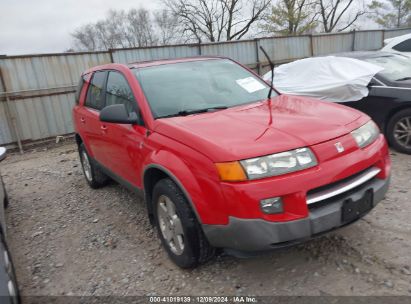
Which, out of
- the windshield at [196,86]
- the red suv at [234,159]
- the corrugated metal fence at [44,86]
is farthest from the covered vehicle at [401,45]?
the red suv at [234,159]

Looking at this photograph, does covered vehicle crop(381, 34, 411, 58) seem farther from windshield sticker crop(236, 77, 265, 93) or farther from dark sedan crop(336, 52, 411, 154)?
windshield sticker crop(236, 77, 265, 93)

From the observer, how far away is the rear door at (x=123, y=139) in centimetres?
314

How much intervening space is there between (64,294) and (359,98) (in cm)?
472

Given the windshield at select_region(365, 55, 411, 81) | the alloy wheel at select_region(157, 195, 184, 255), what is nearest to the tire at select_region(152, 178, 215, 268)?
the alloy wheel at select_region(157, 195, 184, 255)

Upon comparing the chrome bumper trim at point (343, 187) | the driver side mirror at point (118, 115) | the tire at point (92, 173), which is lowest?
the tire at point (92, 173)

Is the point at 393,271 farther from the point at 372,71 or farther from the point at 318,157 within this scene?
the point at 372,71

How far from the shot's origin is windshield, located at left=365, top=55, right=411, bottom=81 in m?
5.40

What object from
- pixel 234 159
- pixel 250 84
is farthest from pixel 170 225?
pixel 250 84

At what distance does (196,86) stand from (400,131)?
11.1 ft

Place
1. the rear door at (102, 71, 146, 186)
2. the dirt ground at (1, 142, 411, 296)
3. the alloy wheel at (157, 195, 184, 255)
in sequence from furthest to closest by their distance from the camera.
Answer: the rear door at (102, 71, 146, 186) < the alloy wheel at (157, 195, 184, 255) < the dirt ground at (1, 142, 411, 296)

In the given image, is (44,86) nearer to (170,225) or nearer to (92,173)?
(92,173)

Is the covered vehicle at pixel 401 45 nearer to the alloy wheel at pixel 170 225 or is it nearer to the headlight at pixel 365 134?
the headlight at pixel 365 134

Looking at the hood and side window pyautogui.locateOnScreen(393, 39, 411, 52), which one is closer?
the hood

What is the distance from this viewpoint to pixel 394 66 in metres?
5.70
